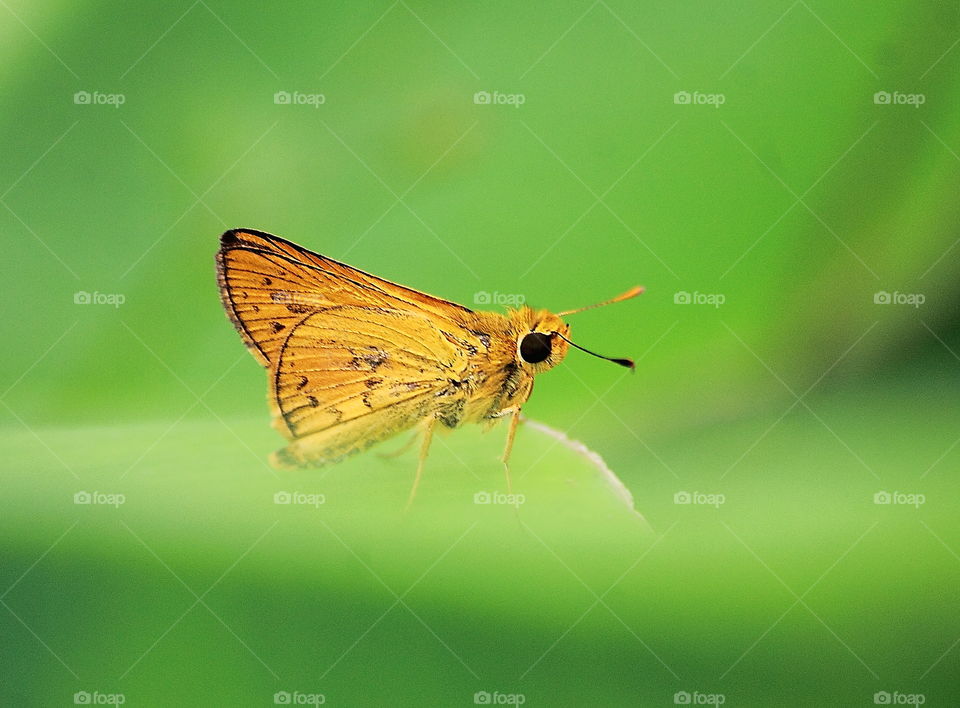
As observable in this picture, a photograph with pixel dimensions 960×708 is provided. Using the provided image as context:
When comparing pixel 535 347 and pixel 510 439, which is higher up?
pixel 535 347

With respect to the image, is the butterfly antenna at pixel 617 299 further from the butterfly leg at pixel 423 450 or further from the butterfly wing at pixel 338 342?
the butterfly leg at pixel 423 450

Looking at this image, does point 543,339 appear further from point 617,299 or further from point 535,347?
point 617,299

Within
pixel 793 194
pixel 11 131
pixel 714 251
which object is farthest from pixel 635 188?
pixel 11 131

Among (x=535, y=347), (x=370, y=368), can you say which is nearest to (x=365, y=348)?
(x=370, y=368)

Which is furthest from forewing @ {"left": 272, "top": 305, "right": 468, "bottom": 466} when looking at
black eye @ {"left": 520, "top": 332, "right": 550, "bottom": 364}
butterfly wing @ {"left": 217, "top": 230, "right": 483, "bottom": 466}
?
black eye @ {"left": 520, "top": 332, "right": 550, "bottom": 364}

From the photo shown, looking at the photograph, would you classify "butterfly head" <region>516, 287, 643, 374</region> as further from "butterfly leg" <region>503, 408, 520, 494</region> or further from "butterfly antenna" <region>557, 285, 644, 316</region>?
"butterfly leg" <region>503, 408, 520, 494</region>

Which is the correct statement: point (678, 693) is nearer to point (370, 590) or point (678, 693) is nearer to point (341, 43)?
point (370, 590)

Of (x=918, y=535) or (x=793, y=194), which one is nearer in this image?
(x=918, y=535)
